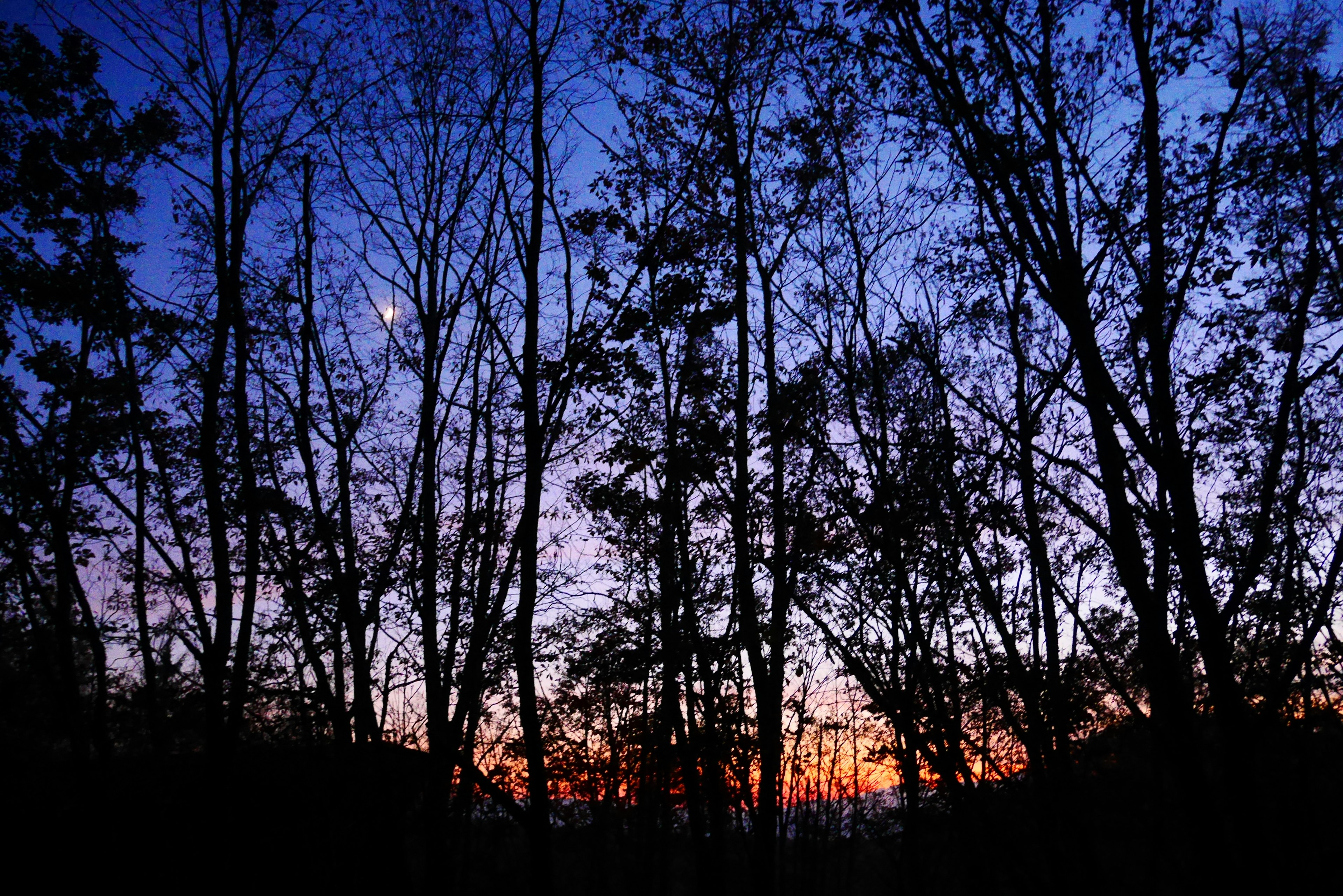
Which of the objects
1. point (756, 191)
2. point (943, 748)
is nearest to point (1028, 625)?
point (943, 748)

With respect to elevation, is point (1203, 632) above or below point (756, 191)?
below

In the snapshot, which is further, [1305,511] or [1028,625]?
[1028,625]

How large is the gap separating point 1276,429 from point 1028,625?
384 inches

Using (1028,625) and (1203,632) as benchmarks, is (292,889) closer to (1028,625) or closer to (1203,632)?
(1203,632)

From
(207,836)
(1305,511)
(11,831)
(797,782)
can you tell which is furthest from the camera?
(797,782)

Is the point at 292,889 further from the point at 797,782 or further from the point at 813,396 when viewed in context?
the point at 797,782

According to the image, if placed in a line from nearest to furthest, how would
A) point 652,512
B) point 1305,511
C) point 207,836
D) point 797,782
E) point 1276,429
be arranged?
point 1276,429, point 207,836, point 1305,511, point 652,512, point 797,782

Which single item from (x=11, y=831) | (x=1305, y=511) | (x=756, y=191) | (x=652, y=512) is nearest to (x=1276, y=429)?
(x=1305, y=511)

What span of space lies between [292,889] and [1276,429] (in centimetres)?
1597

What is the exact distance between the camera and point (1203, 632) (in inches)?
305

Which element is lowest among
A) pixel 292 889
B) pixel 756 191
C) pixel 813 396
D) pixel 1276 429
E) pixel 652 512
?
pixel 292 889

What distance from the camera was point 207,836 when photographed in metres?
10.7

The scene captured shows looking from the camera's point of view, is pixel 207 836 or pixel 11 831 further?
pixel 11 831

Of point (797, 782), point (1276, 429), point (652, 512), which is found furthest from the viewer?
point (797, 782)
